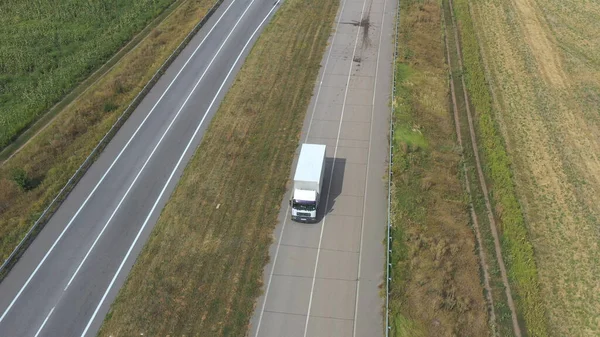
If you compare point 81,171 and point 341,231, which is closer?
point 341,231

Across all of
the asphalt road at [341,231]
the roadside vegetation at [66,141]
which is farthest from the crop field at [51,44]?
the asphalt road at [341,231]

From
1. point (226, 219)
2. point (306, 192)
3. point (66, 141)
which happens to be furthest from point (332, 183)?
point (66, 141)

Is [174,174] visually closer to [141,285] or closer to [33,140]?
[141,285]

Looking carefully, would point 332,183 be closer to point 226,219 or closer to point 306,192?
point 306,192

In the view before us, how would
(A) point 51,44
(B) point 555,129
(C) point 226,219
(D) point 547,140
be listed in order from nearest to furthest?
(C) point 226,219 < (D) point 547,140 < (B) point 555,129 < (A) point 51,44

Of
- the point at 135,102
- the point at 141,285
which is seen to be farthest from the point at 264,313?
the point at 135,102

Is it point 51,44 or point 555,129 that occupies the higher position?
point 555,129
